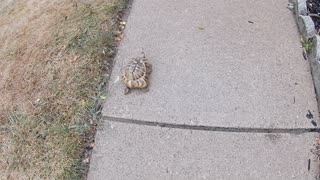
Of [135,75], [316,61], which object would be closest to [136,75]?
[135,75]

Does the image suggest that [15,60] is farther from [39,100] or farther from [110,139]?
[110,139]

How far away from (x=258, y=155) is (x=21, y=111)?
5.91ft

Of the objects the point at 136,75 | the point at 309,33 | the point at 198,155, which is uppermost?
the point at 309,33

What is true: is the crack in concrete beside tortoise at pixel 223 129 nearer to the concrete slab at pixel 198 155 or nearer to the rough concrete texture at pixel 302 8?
the concrete slab at pixel 198 155

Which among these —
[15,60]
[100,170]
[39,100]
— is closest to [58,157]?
[100,170]

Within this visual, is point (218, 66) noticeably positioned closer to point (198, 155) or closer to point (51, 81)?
point (198, 155)

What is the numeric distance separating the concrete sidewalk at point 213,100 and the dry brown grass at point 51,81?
0.17 meters

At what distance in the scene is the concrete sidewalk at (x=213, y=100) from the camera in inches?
112

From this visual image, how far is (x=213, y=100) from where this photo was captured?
311 centimetres

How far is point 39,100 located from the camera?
3.34 meters

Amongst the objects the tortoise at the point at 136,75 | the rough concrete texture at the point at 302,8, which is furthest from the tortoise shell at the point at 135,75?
the rough concrete texture at the point at 302,8

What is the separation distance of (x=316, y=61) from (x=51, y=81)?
203 cm

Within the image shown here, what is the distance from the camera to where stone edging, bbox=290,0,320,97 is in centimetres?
314

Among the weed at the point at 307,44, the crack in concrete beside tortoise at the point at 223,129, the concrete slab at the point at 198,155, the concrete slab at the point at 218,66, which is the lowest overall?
the concrete slab at the point at 198,155
